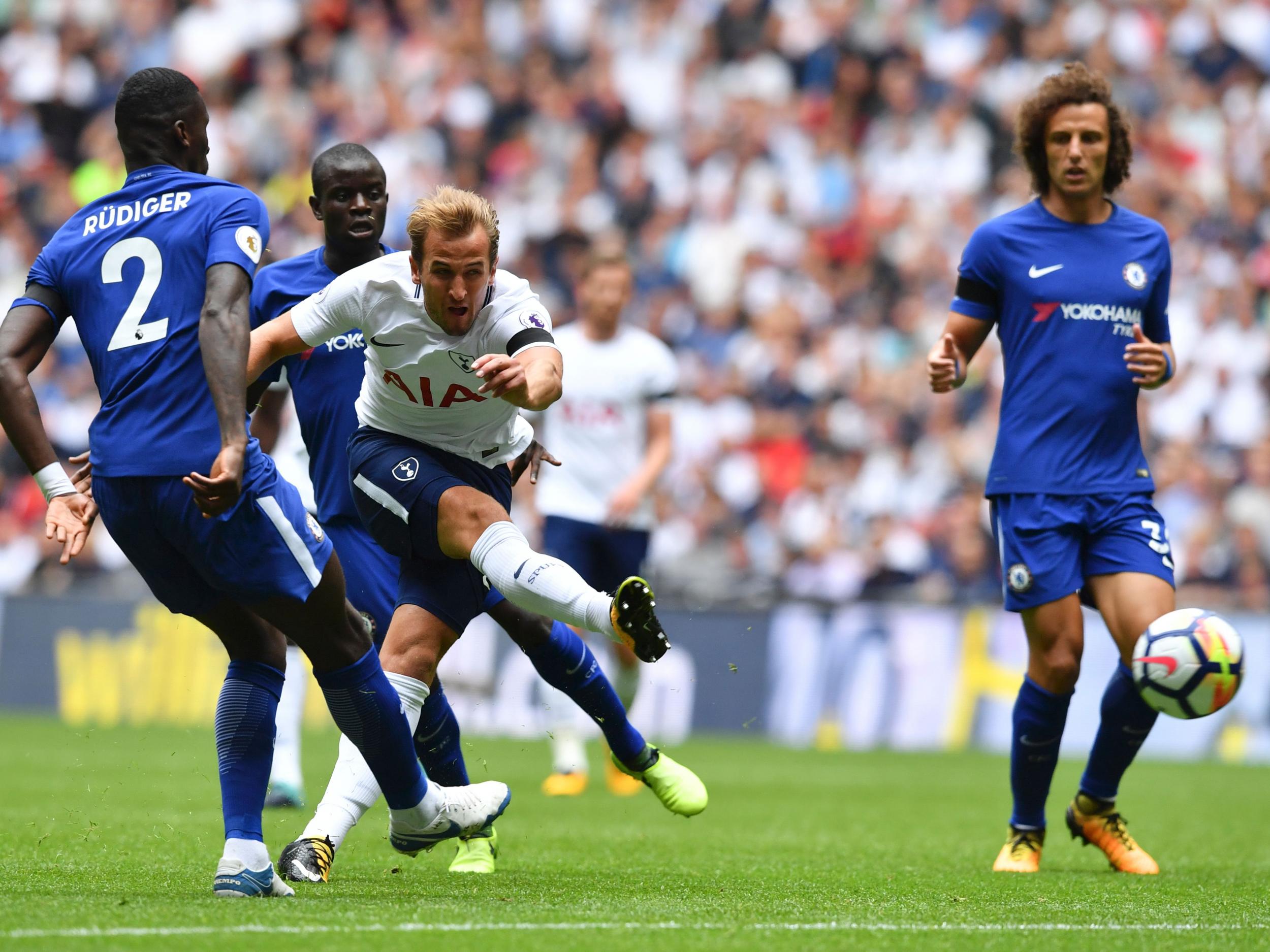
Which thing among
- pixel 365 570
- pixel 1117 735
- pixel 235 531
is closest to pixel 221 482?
pixel 235 531

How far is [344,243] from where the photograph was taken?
21.7 feet

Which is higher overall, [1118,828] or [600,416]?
[600,416]

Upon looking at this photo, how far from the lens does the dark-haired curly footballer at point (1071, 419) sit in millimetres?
6355

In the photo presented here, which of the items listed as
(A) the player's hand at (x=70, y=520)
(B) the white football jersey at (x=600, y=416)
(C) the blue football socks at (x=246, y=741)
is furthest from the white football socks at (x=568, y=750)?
(A) the player's hand at (x=70, y=520)

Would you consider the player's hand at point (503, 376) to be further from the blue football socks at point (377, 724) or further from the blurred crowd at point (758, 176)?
the blurred crowd at point (758, 176)

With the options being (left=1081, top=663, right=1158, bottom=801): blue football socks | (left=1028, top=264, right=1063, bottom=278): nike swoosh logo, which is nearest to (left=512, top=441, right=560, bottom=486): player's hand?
(left=1028, top=264, right=1063, bottom=278): nike swoosh logo

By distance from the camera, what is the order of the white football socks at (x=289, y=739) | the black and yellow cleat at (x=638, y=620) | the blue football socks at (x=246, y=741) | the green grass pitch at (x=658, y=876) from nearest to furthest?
the green grass pitch at (x=658, y=876) < the black and yellow cleat at (x=638, y=620) < the blue football socks at (x=246, y=741) < the white football socks at (x=289, y=739)

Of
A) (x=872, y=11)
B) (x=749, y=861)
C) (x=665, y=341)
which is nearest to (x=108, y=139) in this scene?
(x=665, y=341)

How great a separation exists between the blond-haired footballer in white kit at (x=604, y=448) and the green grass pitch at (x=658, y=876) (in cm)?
74

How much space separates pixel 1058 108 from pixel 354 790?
365cm

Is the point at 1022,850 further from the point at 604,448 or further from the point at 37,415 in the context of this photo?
the point at 604,448

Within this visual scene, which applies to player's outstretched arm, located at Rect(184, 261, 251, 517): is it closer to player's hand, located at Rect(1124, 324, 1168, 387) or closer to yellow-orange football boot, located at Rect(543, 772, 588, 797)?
player's hand, located at Rect(1124, 324, 1168, 387)

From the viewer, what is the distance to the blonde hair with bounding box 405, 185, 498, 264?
533cm

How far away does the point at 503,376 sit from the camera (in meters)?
5.08
